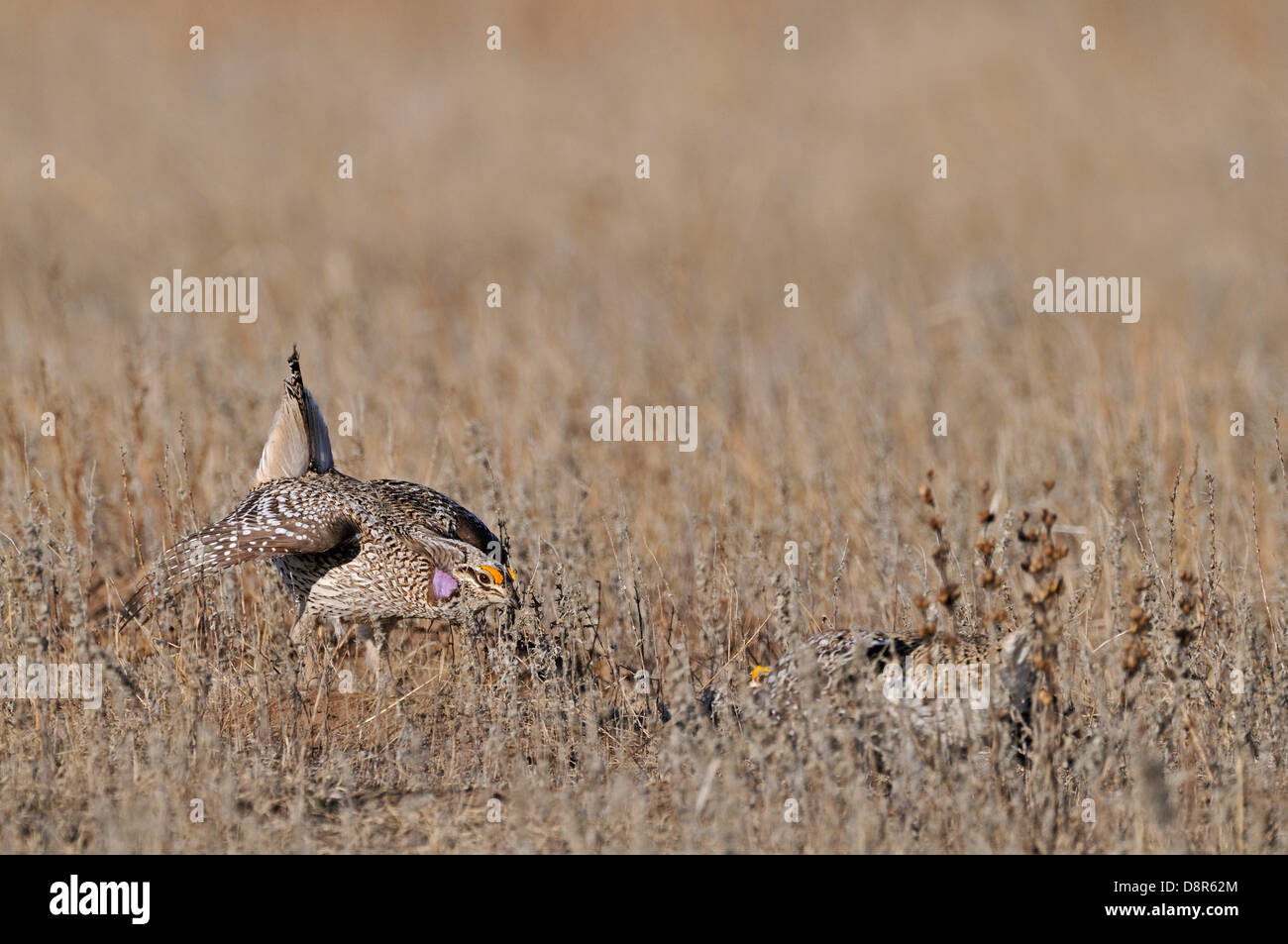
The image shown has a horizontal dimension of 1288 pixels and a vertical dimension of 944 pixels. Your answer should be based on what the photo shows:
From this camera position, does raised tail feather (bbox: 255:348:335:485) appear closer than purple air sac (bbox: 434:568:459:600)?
No

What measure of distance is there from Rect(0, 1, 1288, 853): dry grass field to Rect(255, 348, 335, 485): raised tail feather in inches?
9.8

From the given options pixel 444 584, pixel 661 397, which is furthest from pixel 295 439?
pixel 661 397

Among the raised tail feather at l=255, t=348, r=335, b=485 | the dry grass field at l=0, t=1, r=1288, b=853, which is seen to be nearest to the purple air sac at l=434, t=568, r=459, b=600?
the dry grass field at l=0, t=1, r=1288, b=853

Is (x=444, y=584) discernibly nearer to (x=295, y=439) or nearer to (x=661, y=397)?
(x=295, y=439)

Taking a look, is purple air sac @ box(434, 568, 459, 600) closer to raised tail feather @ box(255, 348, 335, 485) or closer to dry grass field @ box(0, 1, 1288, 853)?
dry grass field @ box(0, 1, 1288, 853)

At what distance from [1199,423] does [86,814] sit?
23.2ft

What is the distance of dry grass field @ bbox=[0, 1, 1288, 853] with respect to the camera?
17.5 ft

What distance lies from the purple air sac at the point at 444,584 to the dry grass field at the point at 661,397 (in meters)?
0.30

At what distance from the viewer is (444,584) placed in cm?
655

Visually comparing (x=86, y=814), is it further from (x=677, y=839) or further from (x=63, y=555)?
(x=677, y=839)

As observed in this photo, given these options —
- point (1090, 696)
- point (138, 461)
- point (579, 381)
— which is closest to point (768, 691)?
point (1090, 696)

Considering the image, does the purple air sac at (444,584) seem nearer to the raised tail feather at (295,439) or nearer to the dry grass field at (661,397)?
the dry grass field at (661,397)

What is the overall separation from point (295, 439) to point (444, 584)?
1573mm
